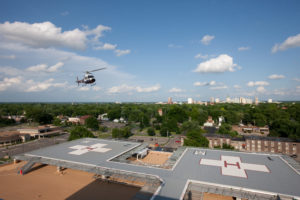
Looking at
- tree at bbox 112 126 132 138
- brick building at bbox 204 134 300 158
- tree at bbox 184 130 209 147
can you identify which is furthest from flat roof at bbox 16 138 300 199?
tree at bbox 112 126 132 138

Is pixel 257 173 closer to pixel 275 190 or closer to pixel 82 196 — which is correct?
pixel 275 190

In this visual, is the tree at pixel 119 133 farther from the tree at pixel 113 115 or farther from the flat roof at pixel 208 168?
the tree at pixel 113 115

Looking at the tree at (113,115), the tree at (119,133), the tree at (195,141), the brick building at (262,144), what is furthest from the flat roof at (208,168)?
the tree at (113,115)

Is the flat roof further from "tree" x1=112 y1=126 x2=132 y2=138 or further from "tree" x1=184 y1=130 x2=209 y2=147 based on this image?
"tree" x1=112 y1=126 x2=132 y2=138

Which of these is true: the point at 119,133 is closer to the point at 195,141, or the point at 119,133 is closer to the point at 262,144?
the point at 195,141

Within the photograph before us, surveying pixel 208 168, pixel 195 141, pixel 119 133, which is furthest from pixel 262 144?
pixel 119 133

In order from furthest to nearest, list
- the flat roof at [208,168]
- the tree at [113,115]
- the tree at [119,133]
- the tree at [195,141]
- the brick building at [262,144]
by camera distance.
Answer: the tree at [113,115]
the tree at [119,133]
the brick building at [262,144]
the tree at [195,141]
the flat roof at [208,168]

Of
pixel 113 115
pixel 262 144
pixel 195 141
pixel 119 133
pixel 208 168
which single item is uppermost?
pixel 113 115

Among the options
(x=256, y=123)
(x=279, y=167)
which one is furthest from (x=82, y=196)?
(x=256, y=123)

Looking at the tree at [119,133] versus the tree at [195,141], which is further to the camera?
the tree at [119,133]
